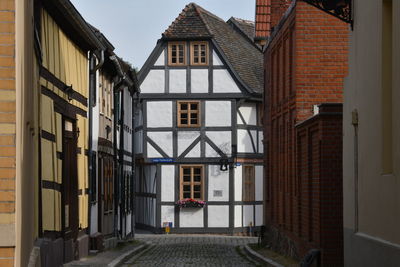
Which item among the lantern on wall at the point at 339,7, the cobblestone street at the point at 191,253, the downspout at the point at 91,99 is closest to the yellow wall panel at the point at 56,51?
the downspout at the point at 91,99

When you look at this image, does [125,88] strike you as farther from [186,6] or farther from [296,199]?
[296,199]

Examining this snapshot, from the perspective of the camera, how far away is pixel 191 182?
38.2m

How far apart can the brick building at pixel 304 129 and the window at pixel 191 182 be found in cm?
1097

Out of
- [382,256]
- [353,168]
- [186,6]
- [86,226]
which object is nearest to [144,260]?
[86,226]

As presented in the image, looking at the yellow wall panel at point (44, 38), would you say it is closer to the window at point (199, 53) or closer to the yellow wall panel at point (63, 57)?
the yellow wall panel at point (63, 57)

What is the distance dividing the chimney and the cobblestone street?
670cm

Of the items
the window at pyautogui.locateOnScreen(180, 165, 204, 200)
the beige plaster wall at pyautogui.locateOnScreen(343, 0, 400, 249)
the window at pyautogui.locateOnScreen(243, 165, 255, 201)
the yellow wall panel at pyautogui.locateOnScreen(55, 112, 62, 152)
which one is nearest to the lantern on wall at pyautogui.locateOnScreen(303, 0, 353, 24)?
the beige plaster wall at pyautogui.locateOnScreen(343, 0, 400, 249)

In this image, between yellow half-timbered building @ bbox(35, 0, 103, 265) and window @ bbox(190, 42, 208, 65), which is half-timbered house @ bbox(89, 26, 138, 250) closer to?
yellow half-timbered building @ bbox(35, 0, 103, 265)

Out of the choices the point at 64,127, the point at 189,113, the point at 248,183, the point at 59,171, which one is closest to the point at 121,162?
the point at 189,113

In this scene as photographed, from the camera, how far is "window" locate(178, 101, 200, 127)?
1511 inches

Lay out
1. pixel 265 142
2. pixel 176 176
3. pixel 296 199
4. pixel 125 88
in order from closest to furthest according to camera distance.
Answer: pixel 296 199 → pixel 265 142 → pixel 125 88 → pixel 176 176

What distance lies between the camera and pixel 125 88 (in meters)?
32.2

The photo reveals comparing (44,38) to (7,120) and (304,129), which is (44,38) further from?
(7,120)

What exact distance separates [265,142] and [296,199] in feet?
26.2
